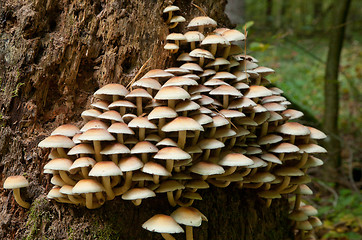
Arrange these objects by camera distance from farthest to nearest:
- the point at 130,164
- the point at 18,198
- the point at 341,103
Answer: the point at 341,103 → the point at 18,198 → the point at 130,164

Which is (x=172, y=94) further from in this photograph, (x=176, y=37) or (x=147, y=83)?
(x=176, y=37)

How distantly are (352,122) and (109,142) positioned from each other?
1277cm

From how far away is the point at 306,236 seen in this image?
379 cm

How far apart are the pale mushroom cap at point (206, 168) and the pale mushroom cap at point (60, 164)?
97cm

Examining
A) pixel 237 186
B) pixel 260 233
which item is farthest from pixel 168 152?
pixel 260 233

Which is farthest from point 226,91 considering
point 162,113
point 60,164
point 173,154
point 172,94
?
point 60,164

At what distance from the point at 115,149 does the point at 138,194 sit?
15.1 inches

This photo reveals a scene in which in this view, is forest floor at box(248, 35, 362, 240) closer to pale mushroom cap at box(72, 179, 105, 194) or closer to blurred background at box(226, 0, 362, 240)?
blurred background at box(226, 0, 362, 240)

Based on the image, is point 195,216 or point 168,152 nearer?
point 168,152

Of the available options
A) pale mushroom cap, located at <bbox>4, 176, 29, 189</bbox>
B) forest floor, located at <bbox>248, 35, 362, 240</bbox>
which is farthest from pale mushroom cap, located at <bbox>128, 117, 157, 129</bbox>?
forest floor, located at <bbox>248, 35, 362, 240</bbox>

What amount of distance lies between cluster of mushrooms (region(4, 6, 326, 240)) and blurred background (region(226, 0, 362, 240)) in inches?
28.1

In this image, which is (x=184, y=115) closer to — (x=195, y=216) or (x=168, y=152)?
(x=168, y=152)

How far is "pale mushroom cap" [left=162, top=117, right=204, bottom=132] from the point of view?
2.22 metres

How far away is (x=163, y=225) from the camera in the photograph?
227 centimetres
